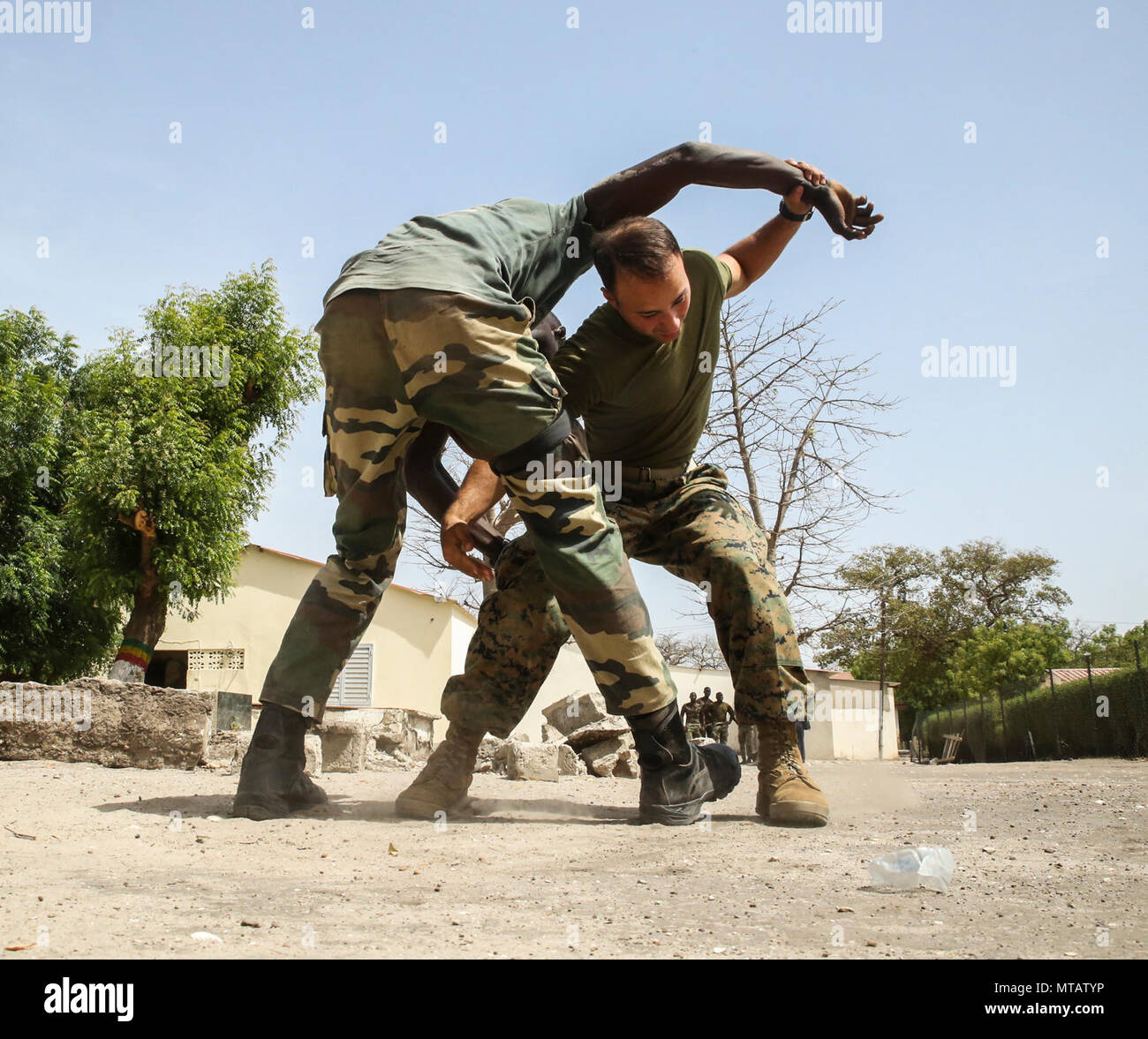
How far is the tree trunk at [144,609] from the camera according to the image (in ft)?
55.0

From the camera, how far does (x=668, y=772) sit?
2750mm

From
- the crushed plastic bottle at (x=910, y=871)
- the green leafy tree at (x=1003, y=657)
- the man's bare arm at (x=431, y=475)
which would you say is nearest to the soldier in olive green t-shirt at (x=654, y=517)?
the man's bare arm at (x=431, y=475)

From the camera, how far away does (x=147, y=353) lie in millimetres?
18406

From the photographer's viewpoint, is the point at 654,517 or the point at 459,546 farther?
the point at 654,517

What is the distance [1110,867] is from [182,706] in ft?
13.9

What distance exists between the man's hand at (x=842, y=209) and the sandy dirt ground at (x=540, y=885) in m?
1.90

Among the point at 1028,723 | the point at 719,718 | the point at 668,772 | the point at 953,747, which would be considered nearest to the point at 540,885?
the point at 668,772

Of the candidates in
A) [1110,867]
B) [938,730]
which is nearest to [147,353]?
[1110,867]

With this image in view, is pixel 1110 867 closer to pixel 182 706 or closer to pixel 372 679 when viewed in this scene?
pixel 182 706

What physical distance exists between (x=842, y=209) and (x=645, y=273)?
86cm

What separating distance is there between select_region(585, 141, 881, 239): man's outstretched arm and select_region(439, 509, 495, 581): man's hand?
102 centimetres

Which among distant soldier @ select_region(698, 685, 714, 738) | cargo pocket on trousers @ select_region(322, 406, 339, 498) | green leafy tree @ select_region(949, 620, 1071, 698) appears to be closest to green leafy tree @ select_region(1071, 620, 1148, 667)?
green leafy tree @ select_region(949, 620, 1071, 698)

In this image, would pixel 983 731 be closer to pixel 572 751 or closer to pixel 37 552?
pixel 572 751

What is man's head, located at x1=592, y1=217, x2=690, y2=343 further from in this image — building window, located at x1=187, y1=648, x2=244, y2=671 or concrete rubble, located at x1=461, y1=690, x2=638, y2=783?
building window, located at x1=187, y1=648, x2=244, y2=671
